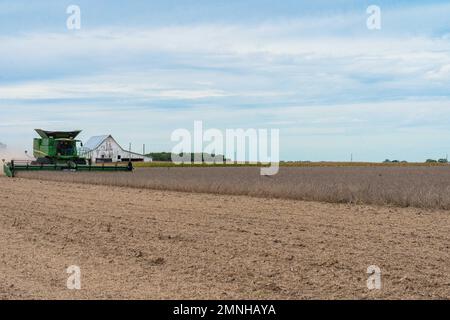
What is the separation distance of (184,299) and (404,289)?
285 centimetres

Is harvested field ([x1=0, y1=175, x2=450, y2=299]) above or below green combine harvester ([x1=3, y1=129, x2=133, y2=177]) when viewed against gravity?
below

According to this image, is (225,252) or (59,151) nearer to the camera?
(225,252)

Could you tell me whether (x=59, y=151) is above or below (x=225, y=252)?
above

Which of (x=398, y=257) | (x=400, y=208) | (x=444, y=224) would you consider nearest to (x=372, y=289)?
(x=398, y=257)

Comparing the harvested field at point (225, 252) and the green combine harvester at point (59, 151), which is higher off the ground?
the green combine harvester at point (59, 151)

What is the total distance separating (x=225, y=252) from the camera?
450 inches

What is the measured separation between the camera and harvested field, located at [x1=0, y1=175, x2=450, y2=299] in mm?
9078

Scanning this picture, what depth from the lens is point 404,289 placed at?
892 cm

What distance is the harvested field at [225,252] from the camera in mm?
9078

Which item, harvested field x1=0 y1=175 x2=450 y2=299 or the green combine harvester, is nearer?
harvested field x1=0 y1=175 x2=450 y2=299

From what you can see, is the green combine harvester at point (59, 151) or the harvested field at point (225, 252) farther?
the green combine harvester at point (59, 151)
